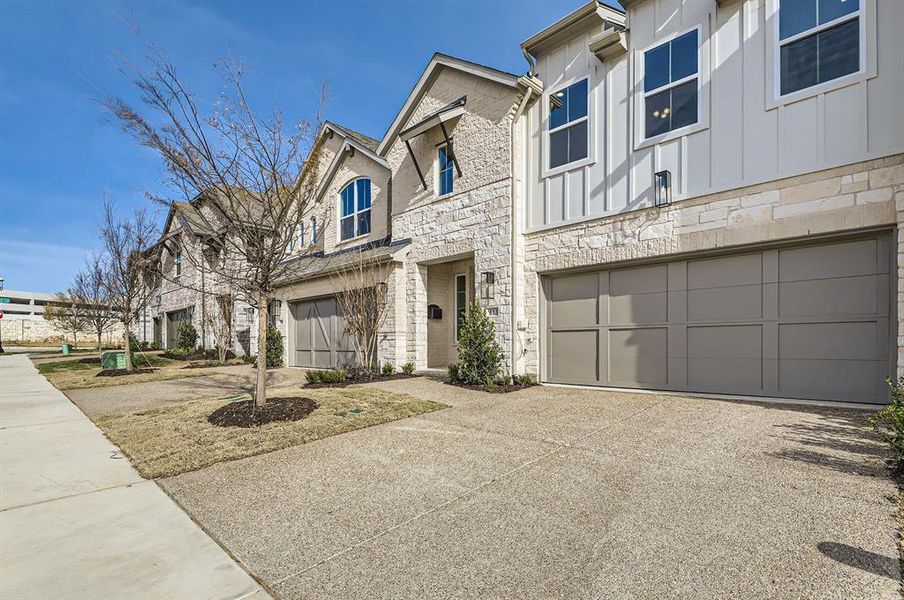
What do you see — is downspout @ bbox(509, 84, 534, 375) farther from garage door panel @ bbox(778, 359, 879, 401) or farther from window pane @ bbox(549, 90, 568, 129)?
garage door panel @ bbox(778, 359, 879, 401)

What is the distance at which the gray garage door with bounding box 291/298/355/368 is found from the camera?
43.2 feet

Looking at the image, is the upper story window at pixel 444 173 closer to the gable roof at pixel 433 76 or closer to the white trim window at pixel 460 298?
the gable roof at pixel 433 76

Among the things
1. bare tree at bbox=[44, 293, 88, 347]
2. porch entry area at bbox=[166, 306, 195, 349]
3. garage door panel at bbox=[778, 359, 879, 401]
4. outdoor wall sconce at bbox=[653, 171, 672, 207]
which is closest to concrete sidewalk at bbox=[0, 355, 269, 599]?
garage door panel at bbox=[778, 359, 879, 401]

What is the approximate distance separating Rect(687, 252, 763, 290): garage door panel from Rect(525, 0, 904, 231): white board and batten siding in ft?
3.86

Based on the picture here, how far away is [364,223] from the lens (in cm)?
1413

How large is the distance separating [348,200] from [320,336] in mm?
4645

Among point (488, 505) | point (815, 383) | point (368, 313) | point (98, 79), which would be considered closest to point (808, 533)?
point (488, 505)

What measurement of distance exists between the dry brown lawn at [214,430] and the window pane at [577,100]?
6.43 meters

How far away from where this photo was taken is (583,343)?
884cm

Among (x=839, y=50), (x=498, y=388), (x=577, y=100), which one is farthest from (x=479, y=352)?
(x=839, y=50)

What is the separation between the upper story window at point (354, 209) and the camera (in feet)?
46.1

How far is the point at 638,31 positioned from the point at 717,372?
6310mm

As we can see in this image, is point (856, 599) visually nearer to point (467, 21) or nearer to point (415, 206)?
point (415, 206)

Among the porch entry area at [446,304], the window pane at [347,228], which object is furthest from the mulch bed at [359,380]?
the window pane at [347,228]
